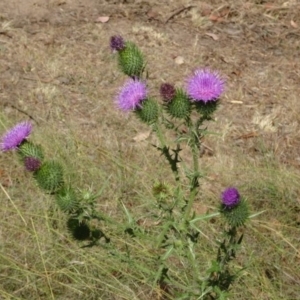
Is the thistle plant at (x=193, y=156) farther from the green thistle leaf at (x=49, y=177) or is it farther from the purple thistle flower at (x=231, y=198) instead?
the green thistle leaf at (x=49, y=177)

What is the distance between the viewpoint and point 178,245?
7.93ft

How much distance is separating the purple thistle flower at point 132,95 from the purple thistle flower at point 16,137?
0.38 metres

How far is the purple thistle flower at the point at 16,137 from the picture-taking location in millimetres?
2576

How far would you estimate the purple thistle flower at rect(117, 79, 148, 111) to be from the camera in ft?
8.09

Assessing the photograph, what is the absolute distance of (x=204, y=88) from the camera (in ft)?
7.89

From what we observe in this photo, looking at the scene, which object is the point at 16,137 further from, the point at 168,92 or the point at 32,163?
the point at 168,92

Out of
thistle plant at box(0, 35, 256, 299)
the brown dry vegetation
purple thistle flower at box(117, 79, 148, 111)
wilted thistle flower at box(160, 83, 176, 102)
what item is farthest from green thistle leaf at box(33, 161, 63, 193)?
the brown dry vegetation

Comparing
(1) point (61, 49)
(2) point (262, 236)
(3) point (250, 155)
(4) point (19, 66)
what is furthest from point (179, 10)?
(2) point (262, 236)

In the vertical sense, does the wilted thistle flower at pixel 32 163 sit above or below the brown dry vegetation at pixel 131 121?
above

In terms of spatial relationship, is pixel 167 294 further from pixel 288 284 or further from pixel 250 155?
pixel 250 155

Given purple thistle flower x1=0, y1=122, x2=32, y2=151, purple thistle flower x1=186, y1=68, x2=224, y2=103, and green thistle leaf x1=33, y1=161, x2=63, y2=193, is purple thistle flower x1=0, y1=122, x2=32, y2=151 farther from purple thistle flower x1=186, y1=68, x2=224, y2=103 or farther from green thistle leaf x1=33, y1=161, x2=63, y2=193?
purple thistle flower x1=186, y1=68, x2=224, y2=103

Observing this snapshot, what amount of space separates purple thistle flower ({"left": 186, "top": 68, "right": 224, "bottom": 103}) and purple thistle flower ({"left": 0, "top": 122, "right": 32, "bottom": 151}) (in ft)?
2.14

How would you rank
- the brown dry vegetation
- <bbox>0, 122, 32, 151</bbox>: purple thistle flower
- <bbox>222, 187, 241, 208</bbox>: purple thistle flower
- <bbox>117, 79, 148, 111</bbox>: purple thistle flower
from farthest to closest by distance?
the brown dry vegetation < <bbox>0, 122, 32, 151</bbox>: purple thistle flower < <bbox>117, 79, 148, 111</bbox>: purple thistle flower < <bbox>222, 187, 241, 208</bbox>: purple thistle flower

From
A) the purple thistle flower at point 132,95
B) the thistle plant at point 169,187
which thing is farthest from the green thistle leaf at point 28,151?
the purple thistle flower at point 132,95
